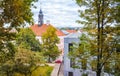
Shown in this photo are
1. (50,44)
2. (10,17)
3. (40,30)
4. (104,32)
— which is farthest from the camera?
(40,30)

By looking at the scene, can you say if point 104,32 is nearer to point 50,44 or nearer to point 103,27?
point 103,27

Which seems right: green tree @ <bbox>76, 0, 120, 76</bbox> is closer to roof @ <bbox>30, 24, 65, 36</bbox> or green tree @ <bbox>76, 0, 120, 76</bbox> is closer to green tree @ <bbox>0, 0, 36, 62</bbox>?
green tree @ <bbox>0, 0, 36, 62</bbox>

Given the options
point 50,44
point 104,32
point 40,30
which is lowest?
point 40,30

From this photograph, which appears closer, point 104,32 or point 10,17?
point 10,17

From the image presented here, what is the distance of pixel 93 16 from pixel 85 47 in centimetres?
137

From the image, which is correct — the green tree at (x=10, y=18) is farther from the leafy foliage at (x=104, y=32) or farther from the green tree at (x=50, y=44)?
the green tree at (x=50, y=44)

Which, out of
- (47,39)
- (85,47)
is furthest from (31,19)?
(47,39)

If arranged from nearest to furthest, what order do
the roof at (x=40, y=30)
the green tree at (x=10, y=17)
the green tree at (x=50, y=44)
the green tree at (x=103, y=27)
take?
the green tree at (x=10, y=17)
the green tree at (x=103, y=27)
the green tree at (x=50, y=44)
the roof at (x=40, y=30)

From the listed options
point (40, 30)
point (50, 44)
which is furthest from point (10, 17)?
point (40, 30)

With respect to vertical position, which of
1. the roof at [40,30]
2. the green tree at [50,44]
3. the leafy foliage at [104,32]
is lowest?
the roof at [40,30]

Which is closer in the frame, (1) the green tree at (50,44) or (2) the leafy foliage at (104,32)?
(2) the leafy foliage at (104,32)

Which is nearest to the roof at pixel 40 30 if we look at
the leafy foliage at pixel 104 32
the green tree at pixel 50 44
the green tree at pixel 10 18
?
the green tree at pixel 50 44

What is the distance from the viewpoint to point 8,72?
23.7m

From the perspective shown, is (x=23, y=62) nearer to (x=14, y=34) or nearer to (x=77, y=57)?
(x=77, y=57)
